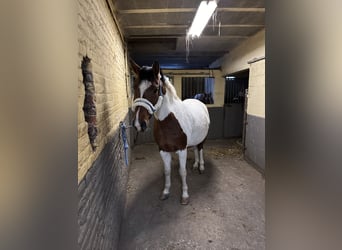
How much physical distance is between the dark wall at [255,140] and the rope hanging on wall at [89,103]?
3.34 meters

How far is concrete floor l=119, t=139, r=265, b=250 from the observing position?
2.24 metres

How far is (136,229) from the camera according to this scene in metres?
2.44

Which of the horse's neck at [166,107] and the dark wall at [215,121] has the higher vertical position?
the horse's neck at [166,107]

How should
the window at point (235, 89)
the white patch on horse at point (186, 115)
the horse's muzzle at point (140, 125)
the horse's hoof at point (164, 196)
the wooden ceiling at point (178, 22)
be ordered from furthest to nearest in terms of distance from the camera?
the window at point (235, 89), the horse's hoof at point (164, 196), the white patch on horse at point (186, 115), the wooden ceiling at point (178, 22), the horse's muzzle at point (140, 125)

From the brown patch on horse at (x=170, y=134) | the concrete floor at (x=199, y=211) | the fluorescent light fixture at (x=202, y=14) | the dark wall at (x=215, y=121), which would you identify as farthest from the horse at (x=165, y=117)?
the dark wall at (x=215, y=121)

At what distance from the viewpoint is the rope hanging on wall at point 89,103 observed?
1.37 metres

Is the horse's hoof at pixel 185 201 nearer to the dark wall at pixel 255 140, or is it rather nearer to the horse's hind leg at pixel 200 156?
the horse's hind leg at pixel 200 156

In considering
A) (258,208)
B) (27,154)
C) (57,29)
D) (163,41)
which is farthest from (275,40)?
(163,41)

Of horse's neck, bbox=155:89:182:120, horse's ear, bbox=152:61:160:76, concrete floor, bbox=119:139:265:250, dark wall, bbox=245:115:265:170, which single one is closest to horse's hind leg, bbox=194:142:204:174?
concrete floor, bbox=119:139:265:250

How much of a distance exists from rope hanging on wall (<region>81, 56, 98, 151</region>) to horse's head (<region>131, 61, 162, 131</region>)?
104 centimetres

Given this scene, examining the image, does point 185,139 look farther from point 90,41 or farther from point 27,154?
point 27,154

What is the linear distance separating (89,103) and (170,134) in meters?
1.70

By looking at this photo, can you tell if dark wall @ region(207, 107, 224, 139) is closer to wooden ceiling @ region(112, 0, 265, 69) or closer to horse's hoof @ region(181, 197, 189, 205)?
wooden ceiling @ region(112, 0, 265, 69)

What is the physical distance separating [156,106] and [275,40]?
1.91 meters
